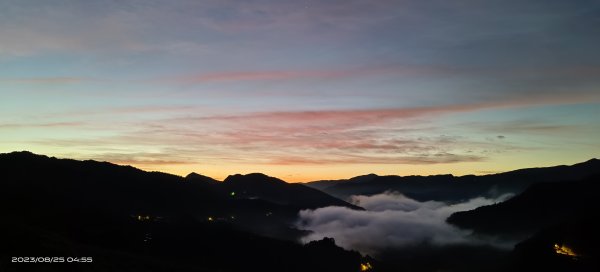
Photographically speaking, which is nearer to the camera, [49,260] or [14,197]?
[49,260]

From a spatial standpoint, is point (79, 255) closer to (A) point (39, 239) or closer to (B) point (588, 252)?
(A) point (39, 239)

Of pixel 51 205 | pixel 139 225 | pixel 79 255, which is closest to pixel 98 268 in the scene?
pixel 79 255

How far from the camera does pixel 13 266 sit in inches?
2904

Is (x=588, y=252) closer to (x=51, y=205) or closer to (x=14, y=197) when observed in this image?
(x=51, y=205)

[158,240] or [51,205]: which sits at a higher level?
[51,205]

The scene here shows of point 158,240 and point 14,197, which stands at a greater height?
point 14,197

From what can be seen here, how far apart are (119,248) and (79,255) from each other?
6619cm

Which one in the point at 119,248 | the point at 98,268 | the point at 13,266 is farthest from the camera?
the point at 119,248

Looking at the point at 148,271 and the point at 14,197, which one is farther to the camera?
the point at 14,197

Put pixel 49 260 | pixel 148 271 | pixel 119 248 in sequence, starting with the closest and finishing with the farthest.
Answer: pixel 49 260 → pixel 148 271 → pixel 119 248

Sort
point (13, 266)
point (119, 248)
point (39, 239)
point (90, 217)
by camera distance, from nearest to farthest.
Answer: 1. point (13, 266)
2. point (39, 239)
3. point (119, 248)
4. point (90, 217)

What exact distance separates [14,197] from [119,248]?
79978mm

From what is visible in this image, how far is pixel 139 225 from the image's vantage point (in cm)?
19750

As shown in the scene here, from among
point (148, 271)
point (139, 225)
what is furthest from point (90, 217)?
point (148, 271)
